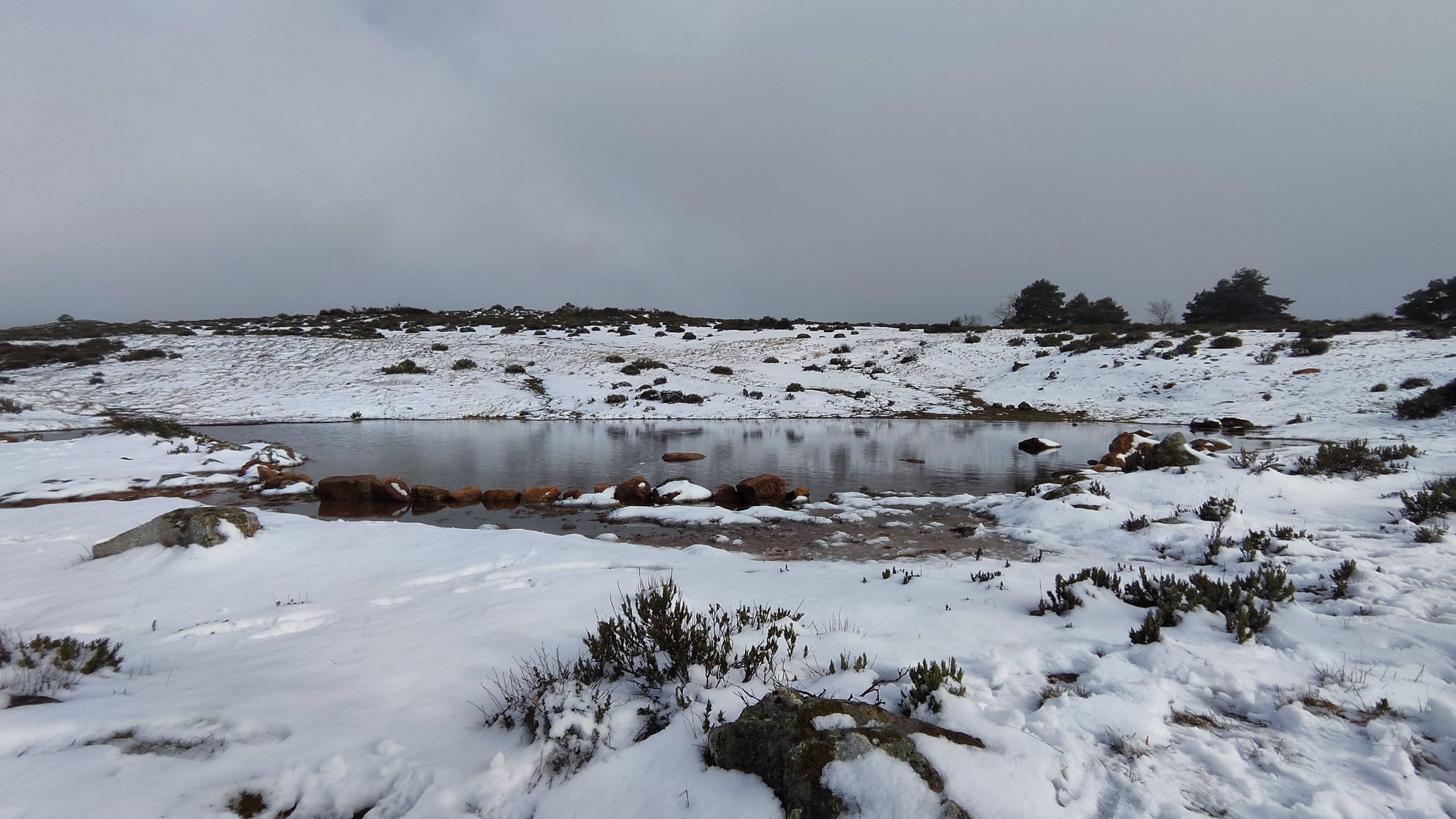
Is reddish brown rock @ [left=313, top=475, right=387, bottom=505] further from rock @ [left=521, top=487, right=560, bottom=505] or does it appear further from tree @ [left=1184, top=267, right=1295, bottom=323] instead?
tree @ [left=1184, top=267, right=1295, bottom=323]

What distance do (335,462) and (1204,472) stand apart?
19741 millimetres

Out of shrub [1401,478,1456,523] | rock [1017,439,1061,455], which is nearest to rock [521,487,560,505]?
shrub [1401,478,1456,523]

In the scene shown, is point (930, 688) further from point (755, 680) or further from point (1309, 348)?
point (1309, 348)

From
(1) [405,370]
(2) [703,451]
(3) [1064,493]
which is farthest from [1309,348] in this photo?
(1) [405,370]

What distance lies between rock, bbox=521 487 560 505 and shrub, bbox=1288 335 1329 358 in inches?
1312

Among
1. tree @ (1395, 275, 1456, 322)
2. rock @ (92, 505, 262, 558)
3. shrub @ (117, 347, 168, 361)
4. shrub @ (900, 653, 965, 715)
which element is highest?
tree @ (1395, 275, 1456, 322)

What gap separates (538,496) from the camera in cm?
1145

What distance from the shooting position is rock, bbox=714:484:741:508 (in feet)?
36.7

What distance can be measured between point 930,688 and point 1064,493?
320 inches

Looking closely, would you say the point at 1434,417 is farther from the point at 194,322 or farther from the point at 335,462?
the point at 194,322

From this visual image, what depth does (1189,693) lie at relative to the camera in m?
3.21

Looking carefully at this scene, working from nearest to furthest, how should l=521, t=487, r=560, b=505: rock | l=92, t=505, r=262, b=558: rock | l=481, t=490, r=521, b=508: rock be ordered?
l=92, t=505, r=262, b=558: rock
l=481, t=490, r=521, b=508: rock
l=521, t=487, r=560, b=505: rock

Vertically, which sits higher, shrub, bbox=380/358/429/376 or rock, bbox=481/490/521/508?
shrub, bbox=380/358/429/376

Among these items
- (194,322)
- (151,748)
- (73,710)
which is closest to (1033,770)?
(151,748)
